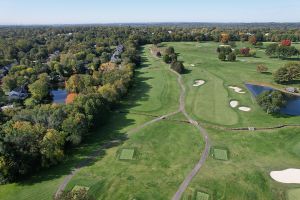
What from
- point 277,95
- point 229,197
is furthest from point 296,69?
point 229,197

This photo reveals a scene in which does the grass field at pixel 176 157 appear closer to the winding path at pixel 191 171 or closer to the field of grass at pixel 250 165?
the field of grass at pixel 250 165

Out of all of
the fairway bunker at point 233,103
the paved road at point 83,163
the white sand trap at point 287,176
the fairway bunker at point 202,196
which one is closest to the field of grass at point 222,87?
the fairway bunker at point 233,103

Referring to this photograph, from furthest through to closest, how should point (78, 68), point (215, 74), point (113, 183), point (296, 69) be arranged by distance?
point (78, 68), point (215, 74), point (296, 69), point (113, 183)

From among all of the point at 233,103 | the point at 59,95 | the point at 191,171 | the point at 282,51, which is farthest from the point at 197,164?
the point at 282,51

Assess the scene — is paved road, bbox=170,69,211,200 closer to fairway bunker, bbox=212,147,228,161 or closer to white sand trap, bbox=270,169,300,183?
fairway bunker, bbox=212,147,228,161

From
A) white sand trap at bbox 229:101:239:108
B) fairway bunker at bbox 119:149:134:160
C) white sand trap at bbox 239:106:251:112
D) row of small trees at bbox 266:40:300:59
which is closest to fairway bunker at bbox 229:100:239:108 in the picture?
white sand trap at bbox 229:101:239:108

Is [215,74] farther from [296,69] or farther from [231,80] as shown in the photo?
[296,69]

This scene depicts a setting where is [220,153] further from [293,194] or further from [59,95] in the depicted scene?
[59,95]
